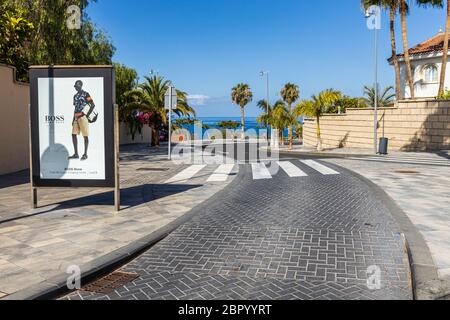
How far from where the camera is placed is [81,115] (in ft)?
26.5

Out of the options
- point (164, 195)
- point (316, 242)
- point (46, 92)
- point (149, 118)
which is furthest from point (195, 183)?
point (149, 118)

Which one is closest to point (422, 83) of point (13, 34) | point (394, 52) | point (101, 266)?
point (394, 52)

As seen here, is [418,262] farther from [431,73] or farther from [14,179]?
[431,73]

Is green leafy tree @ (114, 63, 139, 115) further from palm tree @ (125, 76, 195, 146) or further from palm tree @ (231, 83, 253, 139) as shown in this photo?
palm tree @ (231, 83, 253, 139)

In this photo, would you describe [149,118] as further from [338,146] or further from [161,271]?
[161,271]

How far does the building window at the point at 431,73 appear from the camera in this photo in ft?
103

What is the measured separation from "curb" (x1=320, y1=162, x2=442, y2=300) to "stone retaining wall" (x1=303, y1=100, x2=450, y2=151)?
18.0 metres

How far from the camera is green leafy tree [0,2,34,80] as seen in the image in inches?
562

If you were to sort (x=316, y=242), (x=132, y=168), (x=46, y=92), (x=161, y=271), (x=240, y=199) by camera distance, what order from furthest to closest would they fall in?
(x=132, y=168), (x=240, y=199), (x=46, y=92), (x=316, y=242), (x=161, y=271)

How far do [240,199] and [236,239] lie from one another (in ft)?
11.0

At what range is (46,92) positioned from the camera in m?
8.05

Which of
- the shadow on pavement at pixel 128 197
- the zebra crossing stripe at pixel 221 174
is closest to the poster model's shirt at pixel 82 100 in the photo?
the shadow on pavement at pixel 128 197

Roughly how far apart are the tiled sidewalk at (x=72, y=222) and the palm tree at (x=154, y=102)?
59.5 ft

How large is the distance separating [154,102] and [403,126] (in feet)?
59.5
